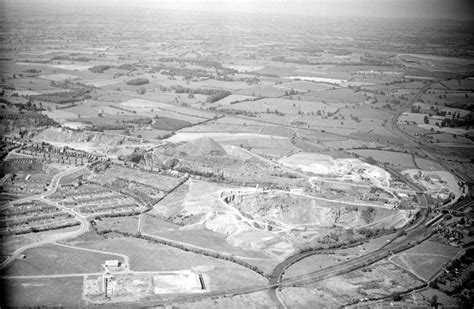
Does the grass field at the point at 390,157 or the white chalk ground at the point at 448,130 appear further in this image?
the white chalk ground at the point at 448,130

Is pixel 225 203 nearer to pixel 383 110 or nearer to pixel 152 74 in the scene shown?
pixel 383 110

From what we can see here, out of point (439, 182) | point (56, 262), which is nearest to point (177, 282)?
point (56, 262)

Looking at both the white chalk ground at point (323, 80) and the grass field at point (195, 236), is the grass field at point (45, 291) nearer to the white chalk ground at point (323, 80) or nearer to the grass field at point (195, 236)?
the grass field at point (195, 236)

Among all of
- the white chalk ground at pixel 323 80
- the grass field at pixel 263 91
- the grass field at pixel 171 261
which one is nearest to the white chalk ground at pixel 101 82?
the grass field at pixel 263 91

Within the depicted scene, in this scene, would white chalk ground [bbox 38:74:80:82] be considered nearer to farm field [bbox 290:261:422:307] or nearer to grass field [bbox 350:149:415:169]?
grass field [bbox 350:149:415:169]

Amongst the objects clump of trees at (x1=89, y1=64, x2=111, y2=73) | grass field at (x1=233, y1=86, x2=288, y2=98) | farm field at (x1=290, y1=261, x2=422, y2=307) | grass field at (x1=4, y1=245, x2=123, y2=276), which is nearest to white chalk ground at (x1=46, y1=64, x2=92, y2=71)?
clump of trees at (x1=89, y1=64, x2=111, y2=73)

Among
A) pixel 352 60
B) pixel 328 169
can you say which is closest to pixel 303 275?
pixel 328 169

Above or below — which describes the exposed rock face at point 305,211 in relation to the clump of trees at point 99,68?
below
